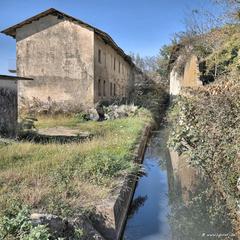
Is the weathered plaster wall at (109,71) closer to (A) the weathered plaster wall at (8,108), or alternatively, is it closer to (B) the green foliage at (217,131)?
(A) the weathered plaster wall at (8,108)

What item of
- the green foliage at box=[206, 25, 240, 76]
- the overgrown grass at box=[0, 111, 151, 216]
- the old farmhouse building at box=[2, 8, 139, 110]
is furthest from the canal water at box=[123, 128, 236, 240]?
the old farmhouse building at box=[2, 8, 139, 110]

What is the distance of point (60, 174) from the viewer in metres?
8.69

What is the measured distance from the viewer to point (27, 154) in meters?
11.6

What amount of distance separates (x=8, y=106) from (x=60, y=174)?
786 centimetres

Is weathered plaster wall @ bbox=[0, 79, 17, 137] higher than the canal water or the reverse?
higher

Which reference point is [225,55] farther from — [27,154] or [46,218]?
[46,218]

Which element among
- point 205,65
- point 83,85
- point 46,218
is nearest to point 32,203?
point 46,218

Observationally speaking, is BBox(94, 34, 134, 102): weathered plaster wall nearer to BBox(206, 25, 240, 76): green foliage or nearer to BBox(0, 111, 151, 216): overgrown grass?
BBox(206, 25, 240, 76): green foliage

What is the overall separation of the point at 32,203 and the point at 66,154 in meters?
4.30

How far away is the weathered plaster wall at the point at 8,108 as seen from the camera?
15344 millimetres

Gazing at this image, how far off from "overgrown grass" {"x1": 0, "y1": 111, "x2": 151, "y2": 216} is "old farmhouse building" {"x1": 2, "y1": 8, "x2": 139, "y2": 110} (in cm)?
1449

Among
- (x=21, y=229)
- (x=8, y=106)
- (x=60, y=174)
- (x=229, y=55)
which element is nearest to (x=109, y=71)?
(x=8, y=106)

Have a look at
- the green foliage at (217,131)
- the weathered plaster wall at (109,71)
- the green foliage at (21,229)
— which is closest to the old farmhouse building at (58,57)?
the weathered plaster wall at (109,71)

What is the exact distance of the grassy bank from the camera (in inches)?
275
